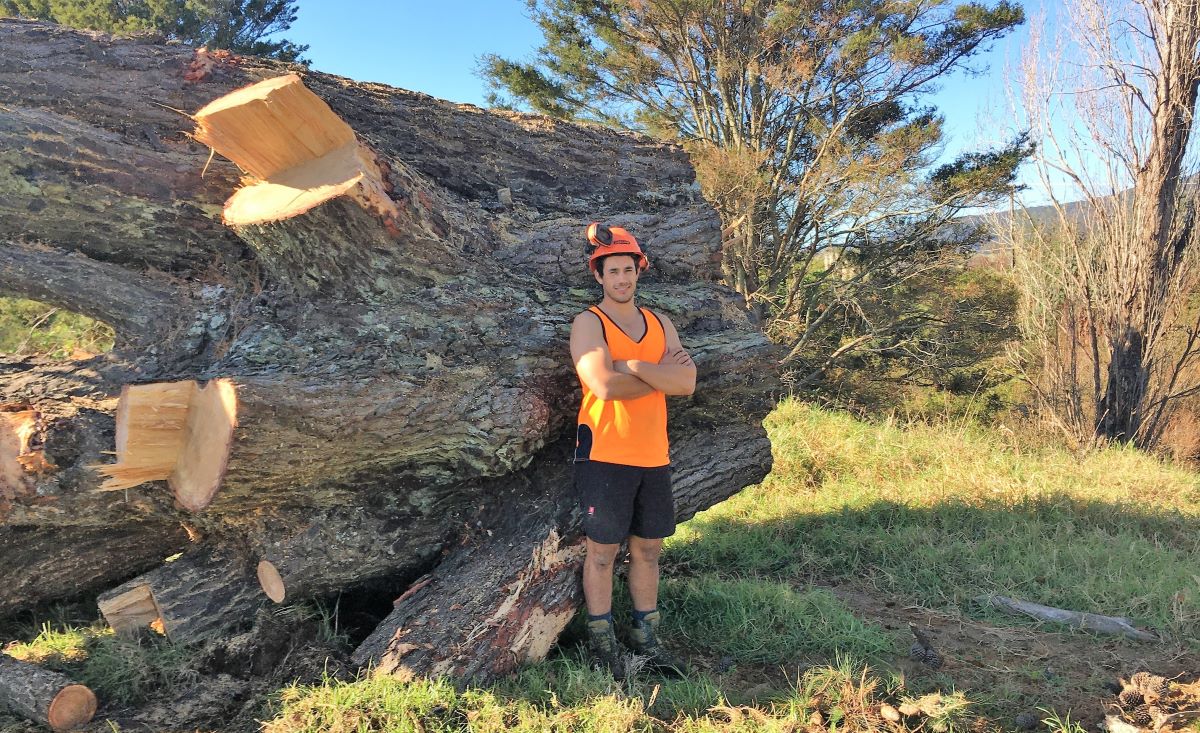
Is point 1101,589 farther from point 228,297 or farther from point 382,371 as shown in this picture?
point 228,297

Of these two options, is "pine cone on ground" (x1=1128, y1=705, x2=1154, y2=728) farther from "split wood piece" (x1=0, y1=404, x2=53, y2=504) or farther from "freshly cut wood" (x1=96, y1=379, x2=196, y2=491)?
"split wood piece" (x1=0, y1=404, x2=53, y2=504)

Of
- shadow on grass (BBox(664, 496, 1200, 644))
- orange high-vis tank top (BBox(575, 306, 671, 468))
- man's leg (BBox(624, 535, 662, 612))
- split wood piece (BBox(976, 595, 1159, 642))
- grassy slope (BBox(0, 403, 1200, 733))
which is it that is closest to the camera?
grassy slope (BBox(0, 403, 1200, 733))

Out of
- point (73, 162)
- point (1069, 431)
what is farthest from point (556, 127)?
point (1069, 431)

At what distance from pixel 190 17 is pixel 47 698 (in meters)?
17.8

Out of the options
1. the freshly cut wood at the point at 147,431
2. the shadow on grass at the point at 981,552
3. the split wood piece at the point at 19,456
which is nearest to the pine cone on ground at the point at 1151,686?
the shadow on grass at the point at 981,552

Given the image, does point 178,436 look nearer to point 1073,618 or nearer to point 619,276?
point 619,276

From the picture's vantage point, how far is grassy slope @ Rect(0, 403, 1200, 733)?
244cm

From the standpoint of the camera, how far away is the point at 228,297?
129 inches

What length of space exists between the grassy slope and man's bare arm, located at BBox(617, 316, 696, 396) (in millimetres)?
1186

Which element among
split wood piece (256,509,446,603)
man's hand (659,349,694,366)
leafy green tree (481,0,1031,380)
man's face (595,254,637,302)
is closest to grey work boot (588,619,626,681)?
split wood piece (256,509,446,603)

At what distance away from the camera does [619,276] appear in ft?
9.77

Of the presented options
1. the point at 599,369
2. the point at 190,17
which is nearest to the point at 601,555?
the point at 599,369

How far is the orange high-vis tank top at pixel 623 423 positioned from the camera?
285 cm

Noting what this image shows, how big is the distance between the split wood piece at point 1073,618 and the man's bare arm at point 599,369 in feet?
8.00
